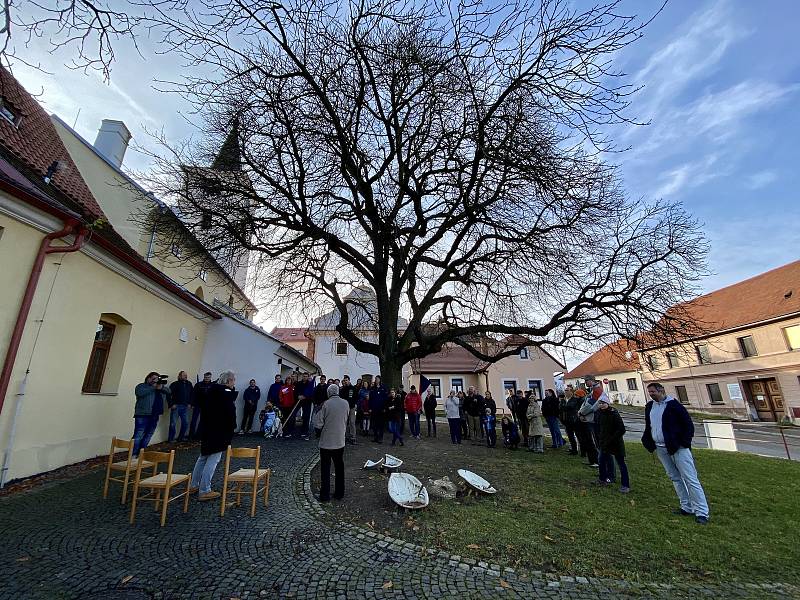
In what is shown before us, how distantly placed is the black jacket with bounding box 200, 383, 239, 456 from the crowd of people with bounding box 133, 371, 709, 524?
0.05 feet

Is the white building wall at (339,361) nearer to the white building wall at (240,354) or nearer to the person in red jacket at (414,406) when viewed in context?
the white building wall at (240,354)

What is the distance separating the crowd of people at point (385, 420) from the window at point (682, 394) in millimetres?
31327

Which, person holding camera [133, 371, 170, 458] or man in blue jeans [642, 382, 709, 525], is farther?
person holding camera [133, 371, 170, 458]

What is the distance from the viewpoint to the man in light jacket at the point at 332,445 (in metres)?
5.91

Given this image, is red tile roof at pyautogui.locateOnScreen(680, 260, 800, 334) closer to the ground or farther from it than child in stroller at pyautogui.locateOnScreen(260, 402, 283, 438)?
farther from it

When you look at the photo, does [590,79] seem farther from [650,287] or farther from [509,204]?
[650,287]

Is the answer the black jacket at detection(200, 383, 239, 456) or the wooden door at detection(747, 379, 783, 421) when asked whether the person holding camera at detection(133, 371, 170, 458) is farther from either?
the wooden door at detection(747, 379, 783, 421)

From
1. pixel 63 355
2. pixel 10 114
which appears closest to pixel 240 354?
pixel 63 355

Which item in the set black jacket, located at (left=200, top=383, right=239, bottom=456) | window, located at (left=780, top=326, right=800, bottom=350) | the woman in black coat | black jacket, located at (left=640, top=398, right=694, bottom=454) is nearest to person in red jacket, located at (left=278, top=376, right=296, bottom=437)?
the woman in black coat

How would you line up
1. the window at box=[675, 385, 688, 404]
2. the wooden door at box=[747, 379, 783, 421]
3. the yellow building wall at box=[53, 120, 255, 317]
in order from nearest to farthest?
the yellow building wall at box=[53, 120, 255, 317], the wooden door at box=[747, 379, 783, 421], the window at box=[675, 385, 688, 404]

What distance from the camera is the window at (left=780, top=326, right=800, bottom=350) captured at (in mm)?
25277

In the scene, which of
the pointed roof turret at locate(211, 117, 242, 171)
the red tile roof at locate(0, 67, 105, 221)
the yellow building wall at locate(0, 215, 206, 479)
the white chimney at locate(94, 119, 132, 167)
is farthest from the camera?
the white chimney at locate(94, 119, 132, 167)

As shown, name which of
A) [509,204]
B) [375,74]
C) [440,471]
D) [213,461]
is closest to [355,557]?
[213,461]

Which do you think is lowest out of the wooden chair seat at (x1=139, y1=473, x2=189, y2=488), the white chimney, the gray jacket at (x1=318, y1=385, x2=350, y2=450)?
the wooden chair seat at (x1=139, y1=473, x2=189, y2=488)
